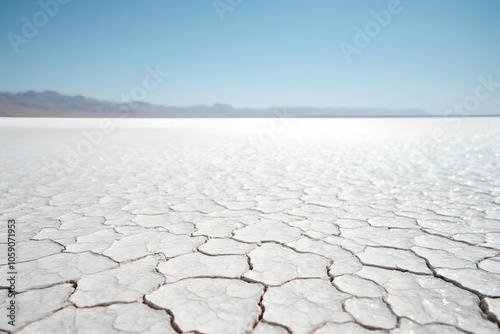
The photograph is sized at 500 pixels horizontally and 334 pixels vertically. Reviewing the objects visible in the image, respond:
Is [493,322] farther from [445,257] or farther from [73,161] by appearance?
[73,161]

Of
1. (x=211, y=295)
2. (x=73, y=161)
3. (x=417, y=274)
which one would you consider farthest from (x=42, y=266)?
(x=73, y=161)

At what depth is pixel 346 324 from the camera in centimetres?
100

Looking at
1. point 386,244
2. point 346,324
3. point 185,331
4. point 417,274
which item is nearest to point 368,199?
point 386,244

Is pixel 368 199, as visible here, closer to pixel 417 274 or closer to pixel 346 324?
pixel 417 274

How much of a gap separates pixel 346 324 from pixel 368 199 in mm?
1697

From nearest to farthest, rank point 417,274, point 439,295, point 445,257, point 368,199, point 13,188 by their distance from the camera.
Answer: point 439,295 → point 417,274 → point 445,257 → point 368,199 → point 13,188

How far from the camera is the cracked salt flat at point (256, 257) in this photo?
104 cm

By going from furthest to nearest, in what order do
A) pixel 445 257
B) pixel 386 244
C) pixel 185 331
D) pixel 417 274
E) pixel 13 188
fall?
pixel 13 188 < pixel 386 244 < pixel 445 257 < pixel 417 274 < pixel 185 331

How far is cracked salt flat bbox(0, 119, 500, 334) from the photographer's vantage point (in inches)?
40.8

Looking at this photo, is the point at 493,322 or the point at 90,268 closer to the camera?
the point at 493,322

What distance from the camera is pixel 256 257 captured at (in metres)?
1.50

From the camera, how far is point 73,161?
15.7 ft

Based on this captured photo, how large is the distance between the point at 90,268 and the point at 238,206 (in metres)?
1.17

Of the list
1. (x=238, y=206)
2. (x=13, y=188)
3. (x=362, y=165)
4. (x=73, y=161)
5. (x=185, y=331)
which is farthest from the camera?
(x=73, y=161)
